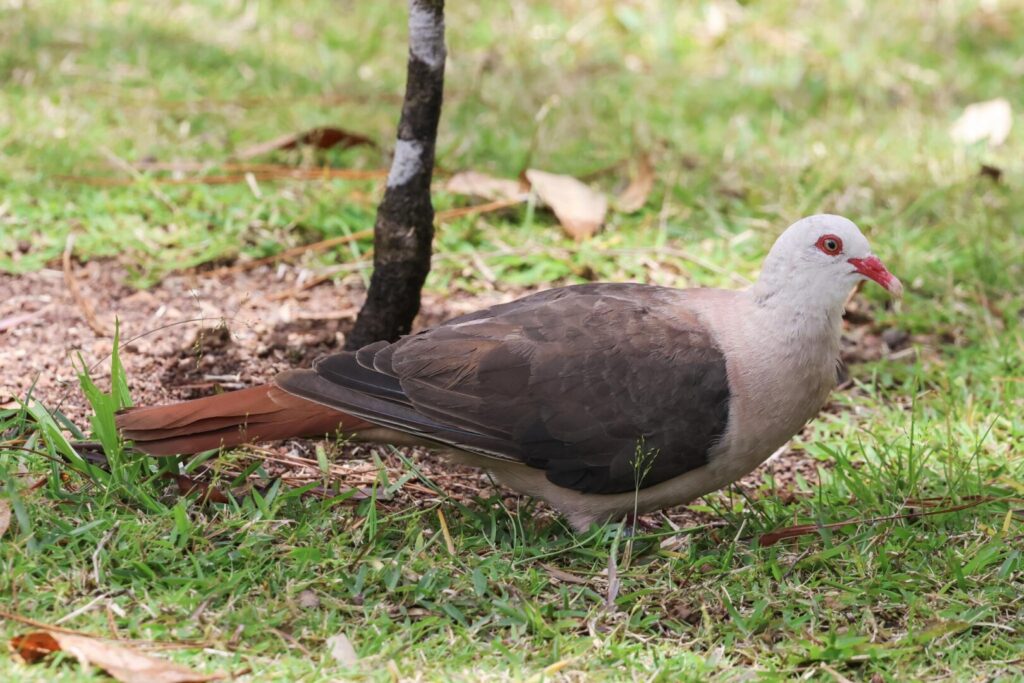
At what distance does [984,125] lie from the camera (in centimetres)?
609

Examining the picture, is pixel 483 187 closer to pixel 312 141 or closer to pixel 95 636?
pixel 312 141

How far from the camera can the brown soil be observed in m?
3.64

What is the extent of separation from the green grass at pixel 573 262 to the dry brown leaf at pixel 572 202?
9 centimetres

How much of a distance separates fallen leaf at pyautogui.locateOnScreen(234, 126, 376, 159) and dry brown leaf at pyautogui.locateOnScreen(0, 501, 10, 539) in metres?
2.50

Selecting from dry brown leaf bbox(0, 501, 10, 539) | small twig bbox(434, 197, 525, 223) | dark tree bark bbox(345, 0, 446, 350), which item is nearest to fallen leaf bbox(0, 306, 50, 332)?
dark tree bark bbox(345, 0, 446, 350)

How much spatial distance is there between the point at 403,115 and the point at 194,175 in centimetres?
165

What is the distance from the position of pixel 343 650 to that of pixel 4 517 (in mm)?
880

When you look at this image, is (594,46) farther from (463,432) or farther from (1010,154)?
(463,432)

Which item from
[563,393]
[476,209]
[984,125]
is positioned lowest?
[563,393]

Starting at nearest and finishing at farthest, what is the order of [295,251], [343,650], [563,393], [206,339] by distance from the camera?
1. [343,650]
2. [563,393]
3. [206,339]
4. [295,251]

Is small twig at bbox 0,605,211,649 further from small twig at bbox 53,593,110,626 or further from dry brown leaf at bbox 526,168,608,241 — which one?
dry brown leaf at bbox 526,168,608,241

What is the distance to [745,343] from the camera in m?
3.36

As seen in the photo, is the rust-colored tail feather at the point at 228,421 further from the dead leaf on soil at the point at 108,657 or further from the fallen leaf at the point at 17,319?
the fallen leaf at the point at 17,319

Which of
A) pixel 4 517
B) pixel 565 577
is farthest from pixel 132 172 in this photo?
pixel 565 577
